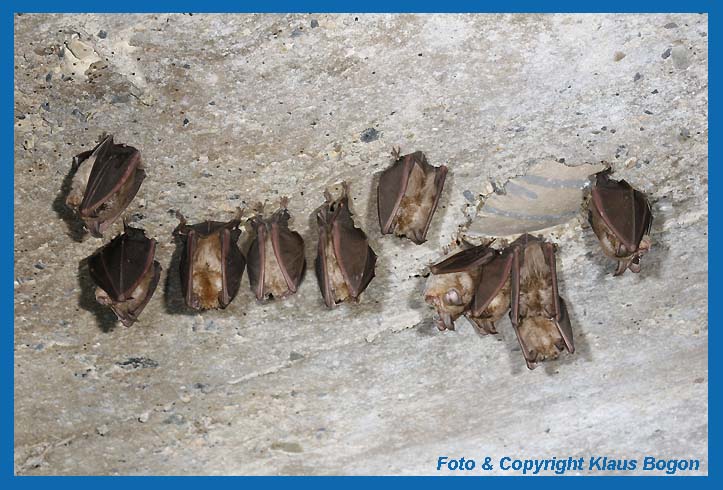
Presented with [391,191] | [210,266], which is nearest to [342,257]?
[391,191]

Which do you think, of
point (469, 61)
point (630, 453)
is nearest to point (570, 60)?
point (469, 61)

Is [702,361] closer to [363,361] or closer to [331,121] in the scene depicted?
[363,361]

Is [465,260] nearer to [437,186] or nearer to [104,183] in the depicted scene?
[437,186]

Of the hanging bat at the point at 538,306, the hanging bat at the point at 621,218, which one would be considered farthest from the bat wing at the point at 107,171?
the hanging bat at the point at 621,218

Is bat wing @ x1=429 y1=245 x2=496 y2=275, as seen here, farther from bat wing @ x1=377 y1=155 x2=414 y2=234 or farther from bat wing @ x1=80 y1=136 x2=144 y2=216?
bat wing @ x1=80 y1=136 x2=144 y2=216

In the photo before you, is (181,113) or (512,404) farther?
(512,404)
